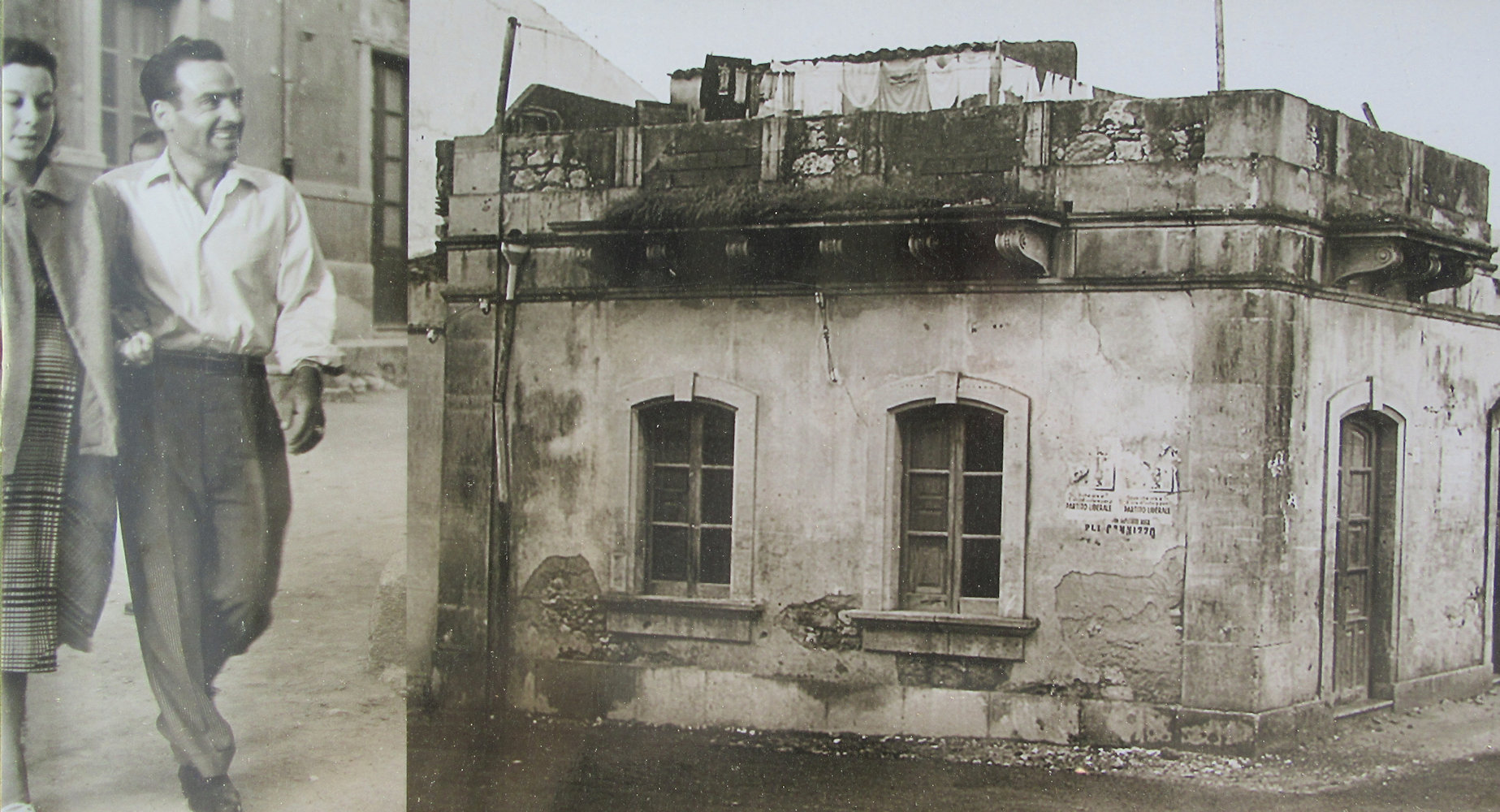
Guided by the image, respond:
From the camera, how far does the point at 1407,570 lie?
29.8 feet

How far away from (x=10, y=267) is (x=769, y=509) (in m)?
5.35

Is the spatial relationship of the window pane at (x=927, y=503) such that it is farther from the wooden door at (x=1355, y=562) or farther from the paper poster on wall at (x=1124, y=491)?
the wooden door at (x=1355, y=562)

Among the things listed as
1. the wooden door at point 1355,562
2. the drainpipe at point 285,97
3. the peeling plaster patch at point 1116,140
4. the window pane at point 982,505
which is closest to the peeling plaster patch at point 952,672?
the window pane at point 982,505

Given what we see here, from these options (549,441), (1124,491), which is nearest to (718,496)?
(549,441)

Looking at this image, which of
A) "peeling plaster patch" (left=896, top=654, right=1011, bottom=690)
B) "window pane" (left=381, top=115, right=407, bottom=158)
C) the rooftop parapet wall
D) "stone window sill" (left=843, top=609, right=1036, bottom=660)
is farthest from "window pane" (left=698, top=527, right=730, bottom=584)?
"window pane" (left=381, top=115, right=407, bottom=158)

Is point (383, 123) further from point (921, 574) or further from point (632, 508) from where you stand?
point (921, 574)

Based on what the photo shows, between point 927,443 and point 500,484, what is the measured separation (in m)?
3.14

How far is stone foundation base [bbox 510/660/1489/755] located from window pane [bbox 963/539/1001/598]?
0.66m

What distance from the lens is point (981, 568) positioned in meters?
8.27

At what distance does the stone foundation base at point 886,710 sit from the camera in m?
7.73

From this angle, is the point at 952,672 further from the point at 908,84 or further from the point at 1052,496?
the point at 908,84

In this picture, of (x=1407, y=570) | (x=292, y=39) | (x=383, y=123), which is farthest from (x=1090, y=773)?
(x=292, y=39)

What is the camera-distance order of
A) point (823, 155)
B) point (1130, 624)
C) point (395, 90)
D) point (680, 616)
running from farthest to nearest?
point (680, 616)
point (823, 155)
point (1130, 624)
point (395, 90)

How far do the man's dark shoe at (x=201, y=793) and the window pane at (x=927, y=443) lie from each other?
517cm
